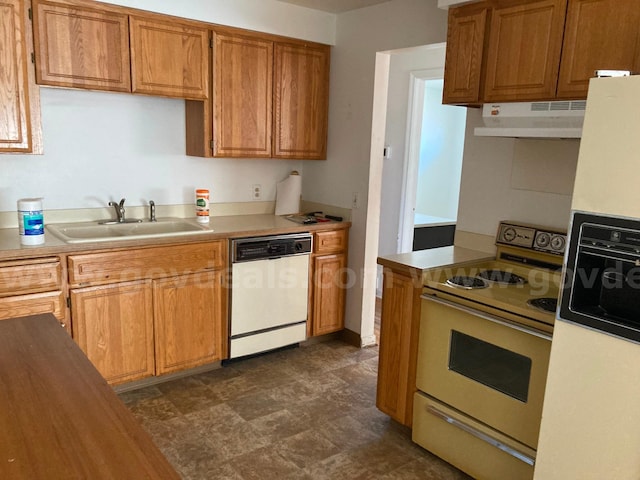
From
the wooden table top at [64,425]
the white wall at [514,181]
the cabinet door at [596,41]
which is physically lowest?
the wooden table top at [64,425]

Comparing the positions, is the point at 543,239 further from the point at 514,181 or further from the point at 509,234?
the point at 514,181

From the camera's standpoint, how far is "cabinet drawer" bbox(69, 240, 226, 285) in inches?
104

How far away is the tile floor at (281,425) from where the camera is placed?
2373 mm

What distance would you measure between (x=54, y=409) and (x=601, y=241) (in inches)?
62.4

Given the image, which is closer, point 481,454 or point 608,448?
point 608,448

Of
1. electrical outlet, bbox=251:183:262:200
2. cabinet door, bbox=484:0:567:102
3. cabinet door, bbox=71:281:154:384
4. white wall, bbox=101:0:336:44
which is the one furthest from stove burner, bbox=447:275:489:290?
white wall, bbox=101:0:336:44

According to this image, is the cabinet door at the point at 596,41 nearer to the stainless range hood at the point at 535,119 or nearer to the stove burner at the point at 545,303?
the stainless range hood at the point at 535,119

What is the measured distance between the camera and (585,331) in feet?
5.35

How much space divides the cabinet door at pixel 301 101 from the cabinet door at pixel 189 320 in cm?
114

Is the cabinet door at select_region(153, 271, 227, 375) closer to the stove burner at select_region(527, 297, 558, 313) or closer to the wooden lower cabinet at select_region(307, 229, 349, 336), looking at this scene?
the wooden lower cabinet at select_region(307, 229, 349, 336)

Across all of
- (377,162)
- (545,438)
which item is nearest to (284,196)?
(377,162)

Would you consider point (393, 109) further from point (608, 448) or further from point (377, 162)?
point (608, 448)

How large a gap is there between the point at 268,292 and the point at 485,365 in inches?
63.3

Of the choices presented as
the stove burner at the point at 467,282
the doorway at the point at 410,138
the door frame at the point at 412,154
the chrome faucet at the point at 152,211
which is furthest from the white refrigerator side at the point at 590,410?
the door frame at the point at 412,154
